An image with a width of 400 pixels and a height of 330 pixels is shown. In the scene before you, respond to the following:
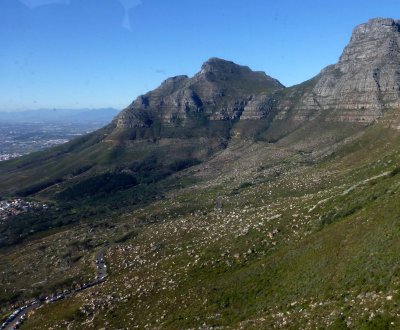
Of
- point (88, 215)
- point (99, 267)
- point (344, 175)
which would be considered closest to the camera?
point (99, 267)

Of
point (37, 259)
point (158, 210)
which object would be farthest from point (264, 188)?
point (37, 259)

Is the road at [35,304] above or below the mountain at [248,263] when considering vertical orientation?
below

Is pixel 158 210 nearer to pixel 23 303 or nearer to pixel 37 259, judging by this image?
pixel 37 259

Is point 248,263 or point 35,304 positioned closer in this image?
point 248,263

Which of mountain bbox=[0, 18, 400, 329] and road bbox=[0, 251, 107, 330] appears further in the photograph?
road bbox=[0, 251, 107, 330]

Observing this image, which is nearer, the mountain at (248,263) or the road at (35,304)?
the mountain at (248,263)

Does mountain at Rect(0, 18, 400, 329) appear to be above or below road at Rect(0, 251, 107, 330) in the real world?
above

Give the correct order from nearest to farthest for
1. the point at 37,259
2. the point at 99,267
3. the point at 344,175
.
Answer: the point at 99,267, the point at 344,175, the point at 37,259

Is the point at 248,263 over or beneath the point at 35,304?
over

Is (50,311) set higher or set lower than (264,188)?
lower

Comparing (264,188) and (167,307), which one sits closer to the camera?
(167,307)

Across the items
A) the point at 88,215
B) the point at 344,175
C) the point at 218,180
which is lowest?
the point at 88,215
